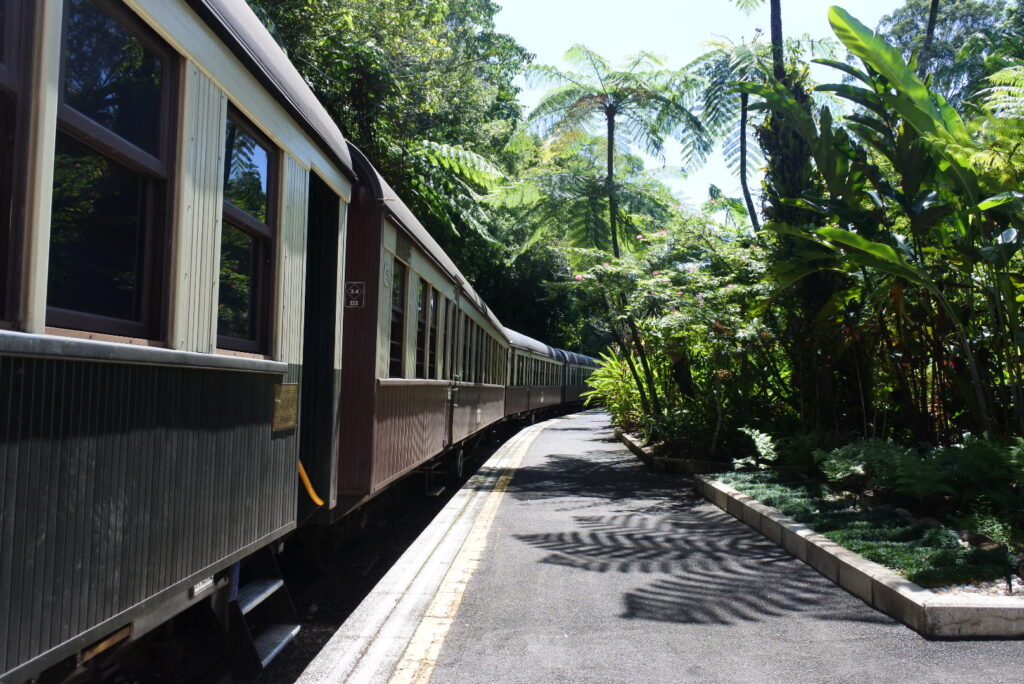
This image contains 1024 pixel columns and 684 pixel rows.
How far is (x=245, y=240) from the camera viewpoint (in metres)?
3.82

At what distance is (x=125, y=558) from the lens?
267cm

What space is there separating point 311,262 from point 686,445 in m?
9.03

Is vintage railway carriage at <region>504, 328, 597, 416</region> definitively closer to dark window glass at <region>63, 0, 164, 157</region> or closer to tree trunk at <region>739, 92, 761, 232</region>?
tree trunk at <region>739, 92, 761, 232</region>

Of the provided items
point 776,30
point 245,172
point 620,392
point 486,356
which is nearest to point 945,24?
point 620,392

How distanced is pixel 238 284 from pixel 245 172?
18.3 inches

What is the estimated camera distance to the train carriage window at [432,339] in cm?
796

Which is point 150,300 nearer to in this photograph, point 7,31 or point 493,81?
point 7,31

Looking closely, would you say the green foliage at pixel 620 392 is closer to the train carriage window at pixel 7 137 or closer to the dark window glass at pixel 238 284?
the dark window glass at pixel 238 284

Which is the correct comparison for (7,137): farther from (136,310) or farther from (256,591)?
(256,591)

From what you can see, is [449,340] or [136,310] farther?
[449,340]

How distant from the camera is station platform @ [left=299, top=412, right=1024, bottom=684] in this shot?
4141mm

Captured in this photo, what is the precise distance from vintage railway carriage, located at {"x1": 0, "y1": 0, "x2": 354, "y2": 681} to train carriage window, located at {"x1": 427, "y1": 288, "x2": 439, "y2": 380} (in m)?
3.70

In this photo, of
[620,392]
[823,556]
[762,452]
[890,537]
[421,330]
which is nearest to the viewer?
[823,556]

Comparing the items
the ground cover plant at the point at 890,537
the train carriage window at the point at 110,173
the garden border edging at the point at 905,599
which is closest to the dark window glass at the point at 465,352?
the ground cover plant at the point at 890,537
